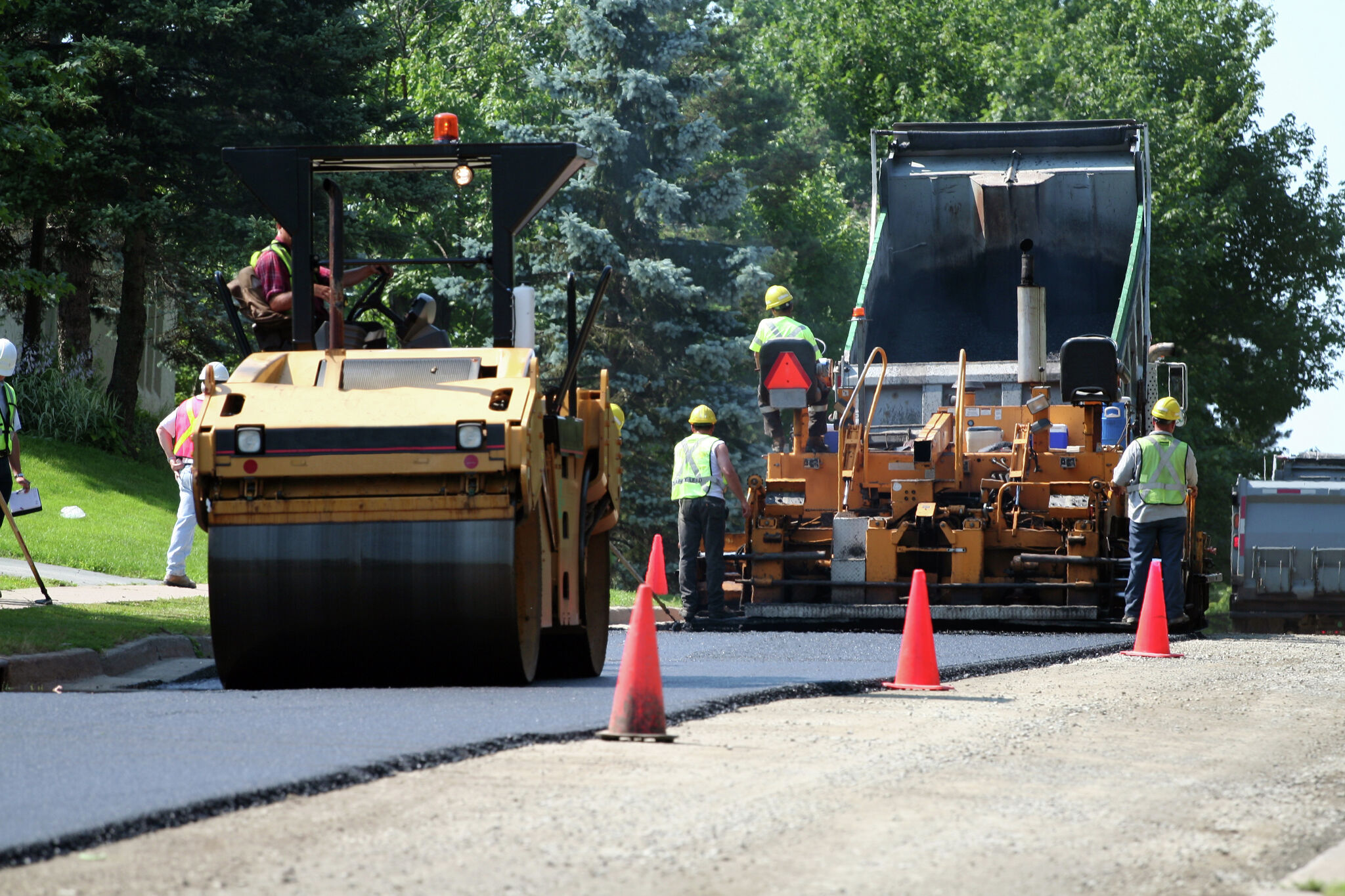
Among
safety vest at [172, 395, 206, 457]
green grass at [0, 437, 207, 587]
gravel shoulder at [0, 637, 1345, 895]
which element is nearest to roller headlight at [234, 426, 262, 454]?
gravel shoulder at [0, 637, 1345, 895]

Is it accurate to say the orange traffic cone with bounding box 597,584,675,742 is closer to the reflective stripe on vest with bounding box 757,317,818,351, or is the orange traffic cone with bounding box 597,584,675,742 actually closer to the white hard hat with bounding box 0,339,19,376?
the white hard hat with bounding box 0,339,19,376

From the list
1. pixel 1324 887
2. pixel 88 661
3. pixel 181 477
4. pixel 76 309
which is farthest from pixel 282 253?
pixel 76 309

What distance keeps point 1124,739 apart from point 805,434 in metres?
→ 6.86

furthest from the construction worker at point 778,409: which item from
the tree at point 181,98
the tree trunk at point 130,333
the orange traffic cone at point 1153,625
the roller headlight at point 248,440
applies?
the tree trunk at point 130,333

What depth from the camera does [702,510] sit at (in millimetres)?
13203

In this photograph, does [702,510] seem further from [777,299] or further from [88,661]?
[88,661]

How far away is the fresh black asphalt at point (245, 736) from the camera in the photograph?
436cm

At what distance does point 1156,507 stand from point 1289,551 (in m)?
5.45

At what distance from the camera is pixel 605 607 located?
28.5ft

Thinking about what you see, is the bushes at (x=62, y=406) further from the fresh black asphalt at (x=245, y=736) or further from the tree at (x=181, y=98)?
the fresh black asphalt at (x=245, y=736)

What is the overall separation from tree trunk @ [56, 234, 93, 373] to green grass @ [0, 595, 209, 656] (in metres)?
12.9

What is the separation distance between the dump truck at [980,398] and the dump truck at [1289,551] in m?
2.98

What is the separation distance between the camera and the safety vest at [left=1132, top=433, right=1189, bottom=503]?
1216 cm

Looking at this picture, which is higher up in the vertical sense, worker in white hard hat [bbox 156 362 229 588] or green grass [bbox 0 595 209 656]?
worker in white hard hat [bbox 156 362 229 588]
